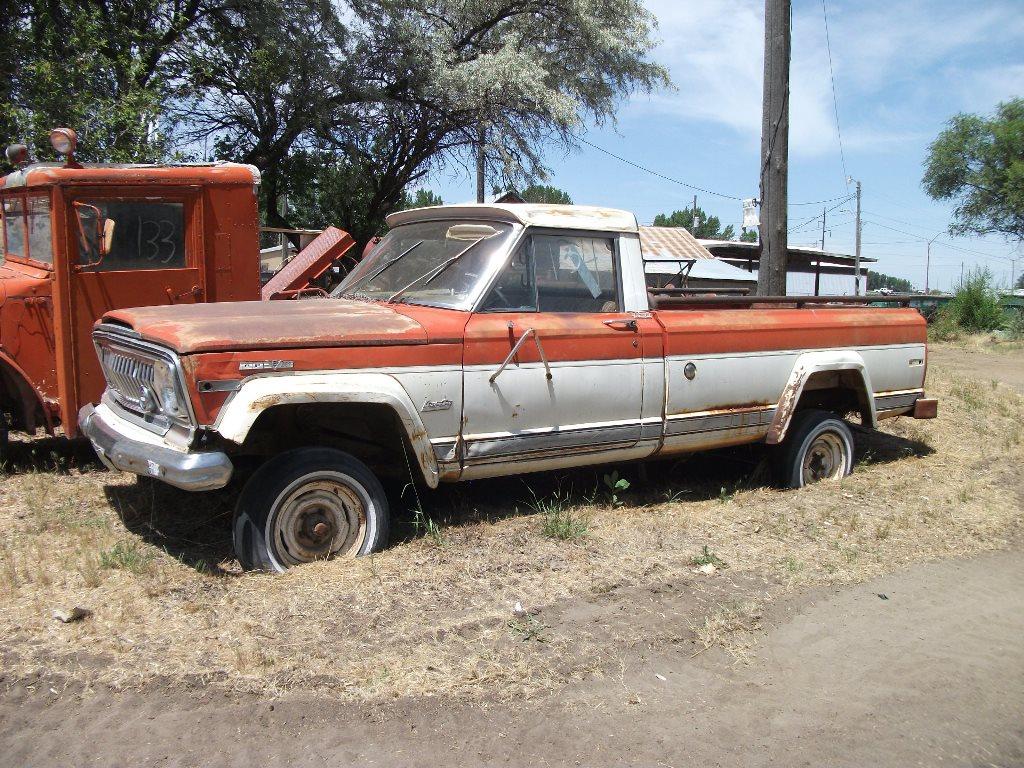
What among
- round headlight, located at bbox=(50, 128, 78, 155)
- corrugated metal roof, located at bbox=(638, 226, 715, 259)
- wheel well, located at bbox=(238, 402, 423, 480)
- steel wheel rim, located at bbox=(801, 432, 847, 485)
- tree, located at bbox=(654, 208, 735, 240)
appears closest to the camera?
wheel well, located at bbox=(238, 402, 423, 480)

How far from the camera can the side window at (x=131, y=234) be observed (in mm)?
6258

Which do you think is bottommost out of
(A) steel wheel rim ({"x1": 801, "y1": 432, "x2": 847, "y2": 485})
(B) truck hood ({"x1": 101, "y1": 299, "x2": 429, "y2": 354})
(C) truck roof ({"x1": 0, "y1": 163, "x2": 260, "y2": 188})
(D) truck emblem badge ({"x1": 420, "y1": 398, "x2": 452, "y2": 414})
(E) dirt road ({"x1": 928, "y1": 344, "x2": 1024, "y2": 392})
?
Answer: (A) steel wheel rim ({"x1": 801, "y1": 432, "x2": 847, "y2": 485})

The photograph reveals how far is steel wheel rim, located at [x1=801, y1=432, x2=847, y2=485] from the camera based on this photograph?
6.63 m

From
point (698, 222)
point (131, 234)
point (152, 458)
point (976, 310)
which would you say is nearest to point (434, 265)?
point (152, 458)

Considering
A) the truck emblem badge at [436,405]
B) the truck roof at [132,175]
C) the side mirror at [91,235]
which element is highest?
the truck roof at [132,175]

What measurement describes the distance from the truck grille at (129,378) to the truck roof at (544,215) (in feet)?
6.65

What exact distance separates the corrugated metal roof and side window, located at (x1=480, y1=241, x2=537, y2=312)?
1112 centimetres

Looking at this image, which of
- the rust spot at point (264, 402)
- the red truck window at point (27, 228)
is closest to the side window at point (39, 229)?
the red truck window at point (27, 228)

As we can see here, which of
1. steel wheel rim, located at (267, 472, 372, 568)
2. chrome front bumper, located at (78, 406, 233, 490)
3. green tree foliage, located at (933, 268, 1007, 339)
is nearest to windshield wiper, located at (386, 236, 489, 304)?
steel wheel rim, located at (267, 472, 372, 568)

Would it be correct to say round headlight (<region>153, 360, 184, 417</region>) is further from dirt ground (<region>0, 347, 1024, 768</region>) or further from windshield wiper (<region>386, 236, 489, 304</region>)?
windshield wiper (<region>386, 236, 489, 304</region>)

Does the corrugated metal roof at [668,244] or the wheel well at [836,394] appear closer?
the wheel well at [836,394]

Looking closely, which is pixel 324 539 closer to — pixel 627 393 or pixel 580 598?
pixel 580 598

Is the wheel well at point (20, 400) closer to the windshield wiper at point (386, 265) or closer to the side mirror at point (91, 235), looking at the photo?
the side mirror at point (91, 235)

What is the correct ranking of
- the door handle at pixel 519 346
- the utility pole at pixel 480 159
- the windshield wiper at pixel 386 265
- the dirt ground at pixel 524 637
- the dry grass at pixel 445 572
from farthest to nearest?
the utility pole at pixel 480 159 → the windshield wiper at pixel 386 265 → the door handle at pixel 519 346 → the dry grass at pixel 445 572 → the dirt ground at pixel 524 637
